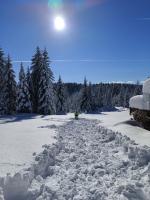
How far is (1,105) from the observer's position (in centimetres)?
4591

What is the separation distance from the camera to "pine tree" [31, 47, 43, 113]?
175 ft

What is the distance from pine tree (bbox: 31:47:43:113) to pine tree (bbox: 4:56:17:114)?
4.73 metres

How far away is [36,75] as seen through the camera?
180 feet

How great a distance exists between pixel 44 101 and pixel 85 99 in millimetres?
26072

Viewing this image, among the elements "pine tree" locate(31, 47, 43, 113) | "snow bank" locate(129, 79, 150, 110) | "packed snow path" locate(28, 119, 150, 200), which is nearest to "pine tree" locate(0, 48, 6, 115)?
"pine tree" locate(31, 47, 43, 113)

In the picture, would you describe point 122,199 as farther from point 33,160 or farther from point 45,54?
point 45,54

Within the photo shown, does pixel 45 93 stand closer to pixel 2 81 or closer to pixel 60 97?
pixel 2 81

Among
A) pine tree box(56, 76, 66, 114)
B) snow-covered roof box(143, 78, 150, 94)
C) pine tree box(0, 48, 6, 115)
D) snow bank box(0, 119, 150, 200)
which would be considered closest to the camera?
snow bank box(0, 119, 150, 200)

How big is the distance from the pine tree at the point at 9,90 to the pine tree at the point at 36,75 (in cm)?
473

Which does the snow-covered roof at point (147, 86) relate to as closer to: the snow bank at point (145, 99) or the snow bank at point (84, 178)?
the snow bank at point (145, 99)

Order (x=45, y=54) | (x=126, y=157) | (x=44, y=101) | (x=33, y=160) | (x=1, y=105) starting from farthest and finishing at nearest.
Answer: (x=45, y=54) < (x=44, y=101) < (x=1, y=105) < (x=126, y=157) < (x=33, y=160)

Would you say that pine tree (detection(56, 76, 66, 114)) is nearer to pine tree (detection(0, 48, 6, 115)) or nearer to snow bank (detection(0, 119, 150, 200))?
pine tree (detection(0, 48, 6, 115))

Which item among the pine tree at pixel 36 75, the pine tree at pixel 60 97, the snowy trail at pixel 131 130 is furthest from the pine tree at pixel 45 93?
the snowy trail at pixel 131 130

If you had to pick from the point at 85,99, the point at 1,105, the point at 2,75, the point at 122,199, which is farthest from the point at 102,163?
the point at 85,99
